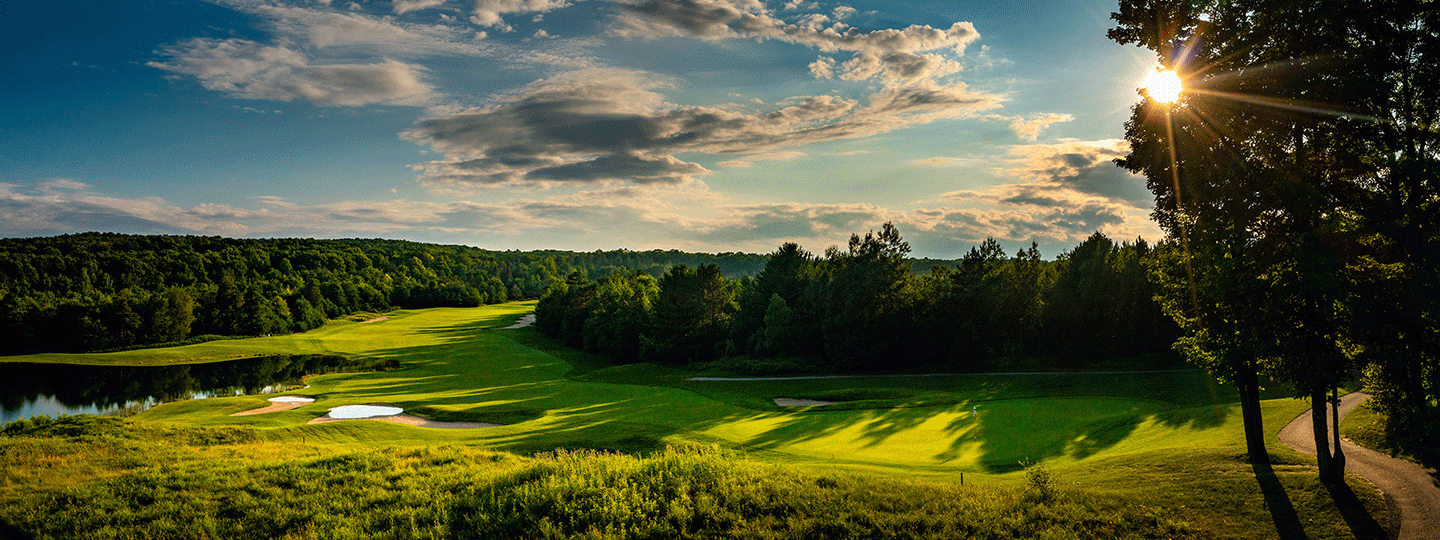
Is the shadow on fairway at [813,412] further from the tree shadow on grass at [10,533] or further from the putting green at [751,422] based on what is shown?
the tree shadow on grass at [10,533]

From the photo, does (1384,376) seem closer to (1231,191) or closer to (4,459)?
(1231,191)

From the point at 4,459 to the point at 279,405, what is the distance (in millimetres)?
22625

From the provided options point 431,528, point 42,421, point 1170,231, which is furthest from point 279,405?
point 1170,231

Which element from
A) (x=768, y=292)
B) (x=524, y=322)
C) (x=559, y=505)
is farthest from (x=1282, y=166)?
(x=524, y=322)

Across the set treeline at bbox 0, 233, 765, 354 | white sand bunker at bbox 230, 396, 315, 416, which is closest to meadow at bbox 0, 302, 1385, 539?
white sand bunker at bbox 230, 396, 315, 416

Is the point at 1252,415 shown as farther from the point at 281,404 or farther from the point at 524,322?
the point at 524,322

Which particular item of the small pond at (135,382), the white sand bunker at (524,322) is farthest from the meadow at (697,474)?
the white sand bunker at (524,322)

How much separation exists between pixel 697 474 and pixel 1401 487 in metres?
14.9

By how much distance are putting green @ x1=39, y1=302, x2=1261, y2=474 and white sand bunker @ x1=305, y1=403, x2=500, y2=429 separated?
2.61 ft

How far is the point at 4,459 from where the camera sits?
17.4m

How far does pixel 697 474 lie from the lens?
13.3 meters

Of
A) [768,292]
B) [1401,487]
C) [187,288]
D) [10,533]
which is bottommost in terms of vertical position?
[10,533]

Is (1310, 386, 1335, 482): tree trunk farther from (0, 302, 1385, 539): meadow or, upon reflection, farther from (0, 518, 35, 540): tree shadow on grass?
(0, 518, 35, 540): tree shadow on grass

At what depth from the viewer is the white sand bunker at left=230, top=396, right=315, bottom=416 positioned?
35.8 meters
